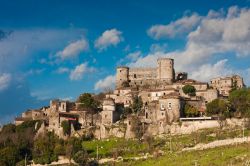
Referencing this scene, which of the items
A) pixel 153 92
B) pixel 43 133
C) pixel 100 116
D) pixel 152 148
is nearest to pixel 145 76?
pixel 153 92

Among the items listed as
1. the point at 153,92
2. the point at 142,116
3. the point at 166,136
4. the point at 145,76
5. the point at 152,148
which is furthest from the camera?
the point at 145,76

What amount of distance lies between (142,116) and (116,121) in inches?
143

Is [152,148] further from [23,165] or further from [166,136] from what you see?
[23,165]

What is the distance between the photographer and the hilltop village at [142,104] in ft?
201

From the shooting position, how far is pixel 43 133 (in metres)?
63.4

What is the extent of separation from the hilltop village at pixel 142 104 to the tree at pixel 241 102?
382 centimetres

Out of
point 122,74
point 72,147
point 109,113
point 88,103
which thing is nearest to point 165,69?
point 122,74

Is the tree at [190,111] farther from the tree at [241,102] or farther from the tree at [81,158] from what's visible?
the tree at [81,158]

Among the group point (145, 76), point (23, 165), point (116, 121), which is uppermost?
point (145, 76)

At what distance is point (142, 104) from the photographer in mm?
69688

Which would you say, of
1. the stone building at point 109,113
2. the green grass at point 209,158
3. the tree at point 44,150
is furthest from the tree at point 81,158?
the stone building at point 109,113

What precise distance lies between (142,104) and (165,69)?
41.3 feet

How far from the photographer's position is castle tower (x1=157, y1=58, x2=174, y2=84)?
80.3 m

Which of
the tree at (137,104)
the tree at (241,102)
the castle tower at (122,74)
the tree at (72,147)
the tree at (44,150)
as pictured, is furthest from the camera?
the castle tower at (122,74)
